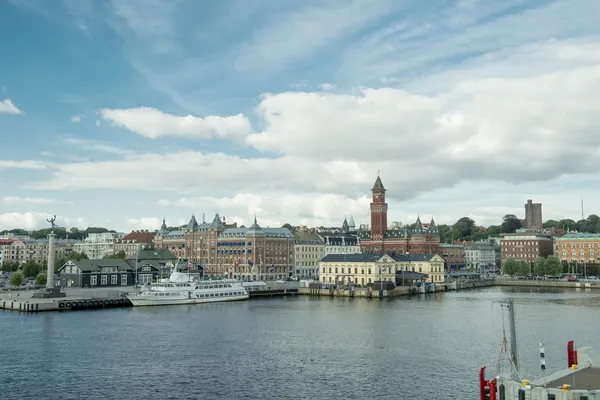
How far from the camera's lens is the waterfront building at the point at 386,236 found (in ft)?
573

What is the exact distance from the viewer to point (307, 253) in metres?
167

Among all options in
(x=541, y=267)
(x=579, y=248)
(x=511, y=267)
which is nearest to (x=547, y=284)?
(x=541, y=267)

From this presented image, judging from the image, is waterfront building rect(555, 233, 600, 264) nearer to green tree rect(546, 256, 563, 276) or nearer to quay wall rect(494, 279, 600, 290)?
green tree rect(546, 256, 563, 276)

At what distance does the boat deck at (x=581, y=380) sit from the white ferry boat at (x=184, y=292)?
73057 mm

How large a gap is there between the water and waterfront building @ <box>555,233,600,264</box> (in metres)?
93.9

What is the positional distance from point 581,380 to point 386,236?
504ft

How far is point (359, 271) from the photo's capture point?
124 metres

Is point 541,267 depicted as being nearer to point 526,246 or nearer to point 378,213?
point 526,246

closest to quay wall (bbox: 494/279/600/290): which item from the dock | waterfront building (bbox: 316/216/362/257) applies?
waterfront building (bbox: 316/216/362/257)

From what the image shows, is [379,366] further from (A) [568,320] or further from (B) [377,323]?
(A) [568,320]

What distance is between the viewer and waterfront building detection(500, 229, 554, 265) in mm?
185875

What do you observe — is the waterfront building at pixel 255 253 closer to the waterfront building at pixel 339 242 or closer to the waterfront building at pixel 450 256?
the waterfront building at pixel 339 242

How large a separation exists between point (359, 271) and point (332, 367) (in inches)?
3127

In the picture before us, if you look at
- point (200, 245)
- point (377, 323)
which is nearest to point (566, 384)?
point (377, 323)
